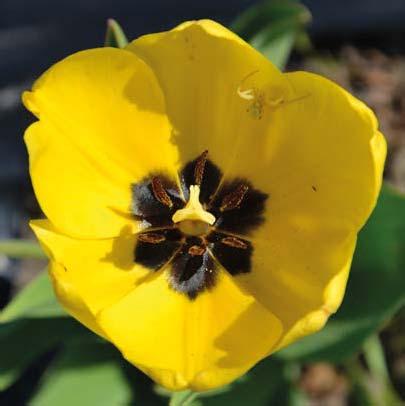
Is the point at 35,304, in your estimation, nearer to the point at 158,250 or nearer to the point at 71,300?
the point at 158,250

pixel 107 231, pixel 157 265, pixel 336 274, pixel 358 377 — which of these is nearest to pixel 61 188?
pixel 107 231

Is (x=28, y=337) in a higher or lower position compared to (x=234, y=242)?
lower

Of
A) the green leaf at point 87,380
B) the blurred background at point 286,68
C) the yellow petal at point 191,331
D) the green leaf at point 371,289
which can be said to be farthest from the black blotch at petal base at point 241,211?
the blurred background at point 286,68

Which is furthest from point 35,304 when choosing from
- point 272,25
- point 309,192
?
point 272,25

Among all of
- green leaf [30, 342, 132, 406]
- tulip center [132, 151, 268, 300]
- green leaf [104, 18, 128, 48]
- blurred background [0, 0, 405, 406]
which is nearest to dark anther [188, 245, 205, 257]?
tulip center [132, 151, 268, 300]

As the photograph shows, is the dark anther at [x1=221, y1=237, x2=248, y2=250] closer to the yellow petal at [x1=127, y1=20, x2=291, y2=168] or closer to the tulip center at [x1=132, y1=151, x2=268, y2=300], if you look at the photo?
the tulip center at [x1=132, y1=151, x2=268, y2=300]
